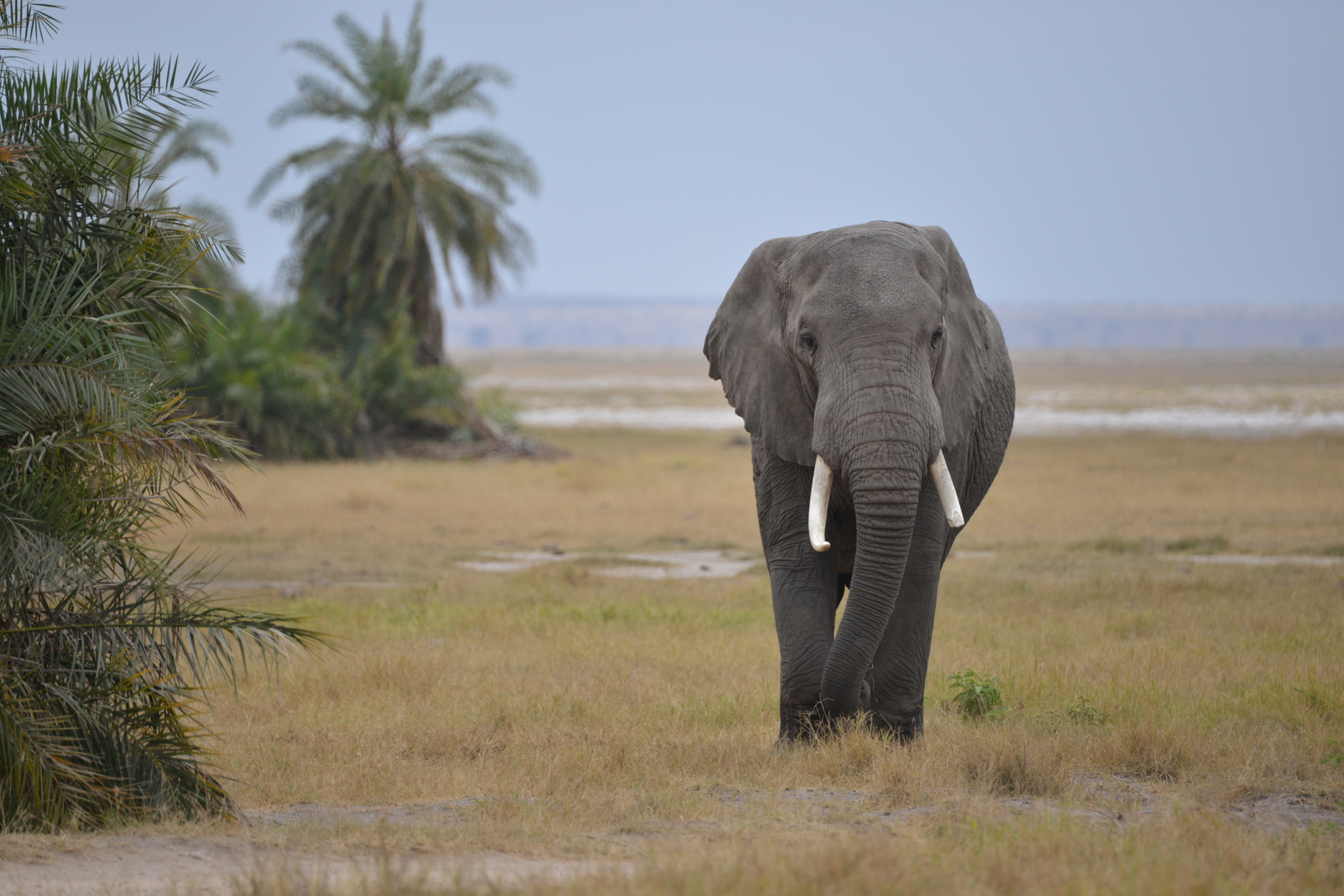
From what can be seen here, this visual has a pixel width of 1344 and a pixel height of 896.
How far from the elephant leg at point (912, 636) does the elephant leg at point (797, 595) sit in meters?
0.36

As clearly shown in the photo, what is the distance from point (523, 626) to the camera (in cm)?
1152

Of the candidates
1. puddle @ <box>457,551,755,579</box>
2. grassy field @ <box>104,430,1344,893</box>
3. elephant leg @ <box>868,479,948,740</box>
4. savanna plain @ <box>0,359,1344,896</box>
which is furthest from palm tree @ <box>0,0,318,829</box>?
puddle @ <box>457,551,755,579</box>

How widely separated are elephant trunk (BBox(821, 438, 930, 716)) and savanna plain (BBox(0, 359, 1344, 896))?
38 centimetres

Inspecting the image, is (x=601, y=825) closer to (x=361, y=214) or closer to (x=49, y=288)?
(x=49, y=288)

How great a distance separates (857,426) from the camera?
613 cm

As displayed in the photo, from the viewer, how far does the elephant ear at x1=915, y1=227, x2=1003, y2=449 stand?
22.3 ft

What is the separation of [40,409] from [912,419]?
3.95 metres

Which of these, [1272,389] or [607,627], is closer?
[607,627]

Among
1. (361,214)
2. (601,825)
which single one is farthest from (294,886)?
(361,214)

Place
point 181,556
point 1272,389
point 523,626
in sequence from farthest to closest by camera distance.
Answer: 1. point 1272,389
2. point 181,556
3. point 523,626

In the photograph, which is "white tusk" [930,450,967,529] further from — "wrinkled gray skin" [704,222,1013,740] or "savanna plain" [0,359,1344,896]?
"savanna plain" [0,359,1344,896]

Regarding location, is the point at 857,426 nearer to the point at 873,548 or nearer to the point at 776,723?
the point at 873,548

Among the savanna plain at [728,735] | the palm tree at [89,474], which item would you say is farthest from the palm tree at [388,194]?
the palm tree at [89,474]

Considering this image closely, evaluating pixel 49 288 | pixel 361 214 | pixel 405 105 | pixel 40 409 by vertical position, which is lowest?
pixel 40 409
